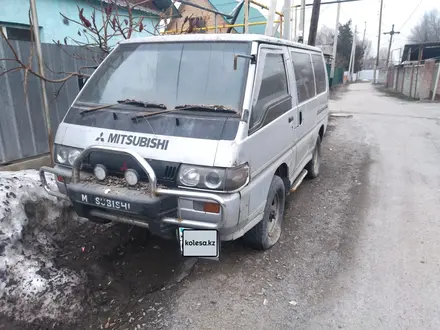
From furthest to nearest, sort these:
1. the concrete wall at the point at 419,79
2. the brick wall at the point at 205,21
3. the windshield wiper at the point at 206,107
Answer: the concrete wall at the point at 419,79, the brick wall at the point at 205,21, the windshield wiper at the point at 206,107

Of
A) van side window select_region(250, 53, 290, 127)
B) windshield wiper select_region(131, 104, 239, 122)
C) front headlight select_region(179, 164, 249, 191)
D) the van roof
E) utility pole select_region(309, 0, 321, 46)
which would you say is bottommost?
front headlight select_region(179, 164, 249, 191)

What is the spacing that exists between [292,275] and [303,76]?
2603 millimetres

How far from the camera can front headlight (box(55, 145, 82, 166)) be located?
3.03 metres

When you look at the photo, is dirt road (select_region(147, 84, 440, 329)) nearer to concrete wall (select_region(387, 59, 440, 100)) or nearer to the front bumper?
the front bumper

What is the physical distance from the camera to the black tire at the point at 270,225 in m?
3.34

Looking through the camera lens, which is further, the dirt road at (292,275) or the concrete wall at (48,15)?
the concrete wall at (48,15)

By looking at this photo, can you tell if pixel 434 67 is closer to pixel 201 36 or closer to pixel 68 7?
pixel 68 7

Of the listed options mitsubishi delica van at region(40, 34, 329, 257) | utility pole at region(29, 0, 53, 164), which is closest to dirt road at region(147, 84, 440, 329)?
mitsubishi delica van at region(40, 34, 329, 257)

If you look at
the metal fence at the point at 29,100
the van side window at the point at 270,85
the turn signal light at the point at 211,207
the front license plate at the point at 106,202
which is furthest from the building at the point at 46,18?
the turn signal light at the point at 211,207

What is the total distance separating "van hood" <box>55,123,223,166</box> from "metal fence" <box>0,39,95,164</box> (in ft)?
6.43

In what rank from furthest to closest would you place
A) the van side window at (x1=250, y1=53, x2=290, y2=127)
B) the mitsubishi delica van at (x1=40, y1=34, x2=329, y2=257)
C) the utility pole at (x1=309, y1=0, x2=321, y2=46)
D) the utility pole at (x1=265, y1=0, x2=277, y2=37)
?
the utility pole at (x1=309, y1=0, x2=321, y2=46)
the utility pole at (x1=265, y1=0, x2=277, y2=37)
the van side window at (x1=250, y1=53, x2=290, y2=127)
the mitsubishi delica van at (x1=40, y1=34, x2=329, y2=257)

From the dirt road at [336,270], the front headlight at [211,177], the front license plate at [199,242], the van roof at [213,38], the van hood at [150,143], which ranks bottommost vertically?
the dirt road at [336,270]

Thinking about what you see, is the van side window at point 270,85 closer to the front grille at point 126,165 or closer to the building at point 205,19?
the front grille at point 126,165

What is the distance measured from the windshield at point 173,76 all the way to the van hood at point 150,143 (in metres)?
0.43
